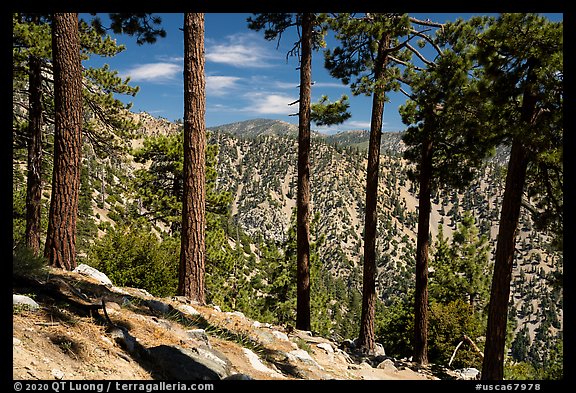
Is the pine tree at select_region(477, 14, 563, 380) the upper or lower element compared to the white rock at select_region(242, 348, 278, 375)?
upper

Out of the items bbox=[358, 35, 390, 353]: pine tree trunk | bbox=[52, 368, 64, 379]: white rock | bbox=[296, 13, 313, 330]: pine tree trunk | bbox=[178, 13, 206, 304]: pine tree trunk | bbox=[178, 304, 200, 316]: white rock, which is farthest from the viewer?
bbox=[296, 13, 313, 330]: pine tree trunk

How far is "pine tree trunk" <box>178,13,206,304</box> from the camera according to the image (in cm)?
668

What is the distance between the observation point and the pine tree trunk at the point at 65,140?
610 centimetres

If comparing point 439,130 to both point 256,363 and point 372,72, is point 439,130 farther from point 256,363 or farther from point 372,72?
point 256,363

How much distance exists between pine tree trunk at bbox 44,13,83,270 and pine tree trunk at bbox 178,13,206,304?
5.85 feet

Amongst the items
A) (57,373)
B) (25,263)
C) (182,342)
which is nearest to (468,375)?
(182,342)

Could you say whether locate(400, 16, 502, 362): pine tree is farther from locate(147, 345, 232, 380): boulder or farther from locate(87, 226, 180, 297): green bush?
locate(87, 226, 180, 297): green bush

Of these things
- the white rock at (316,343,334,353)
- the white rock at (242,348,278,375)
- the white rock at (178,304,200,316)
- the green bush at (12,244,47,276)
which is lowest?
the white rock at (316,343,334,353)

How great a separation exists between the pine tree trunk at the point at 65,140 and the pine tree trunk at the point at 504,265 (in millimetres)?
6830

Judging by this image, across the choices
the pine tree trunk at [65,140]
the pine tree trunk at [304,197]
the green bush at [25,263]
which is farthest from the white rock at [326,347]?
the green bush at [25,263]

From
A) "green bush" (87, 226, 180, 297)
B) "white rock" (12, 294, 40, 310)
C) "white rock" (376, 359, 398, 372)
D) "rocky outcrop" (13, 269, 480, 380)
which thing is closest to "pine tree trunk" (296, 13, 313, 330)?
"rocky outcrop" (13, 269, 480, 380)

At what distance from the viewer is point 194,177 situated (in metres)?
6.79

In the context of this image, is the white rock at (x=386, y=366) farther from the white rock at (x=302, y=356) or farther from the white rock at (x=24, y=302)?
the white rock at (x=24, y=302)

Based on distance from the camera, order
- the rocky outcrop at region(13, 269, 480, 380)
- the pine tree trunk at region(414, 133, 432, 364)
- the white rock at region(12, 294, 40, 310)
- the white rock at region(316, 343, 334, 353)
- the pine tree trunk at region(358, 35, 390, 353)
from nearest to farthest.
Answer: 1. the rocky outcrop at region(13, 269, 480, 380)
2. the white rock at region(12, 294, 40, 310)
3. the white rock at region(316, 343, 334, 353)
4. the pine tree trunk at region(358, 35, 390, 353)
5. the pine tree trunk at region(414, 133, 432, 364)
